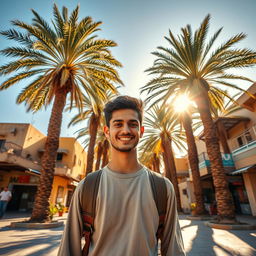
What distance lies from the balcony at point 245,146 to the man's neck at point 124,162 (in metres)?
15.1

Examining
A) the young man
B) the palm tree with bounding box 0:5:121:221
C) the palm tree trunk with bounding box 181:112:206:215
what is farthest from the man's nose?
the palm tree trunk with bounding box 181:112:206:215

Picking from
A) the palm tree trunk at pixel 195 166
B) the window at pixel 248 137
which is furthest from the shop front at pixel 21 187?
the window at pixel 248 137

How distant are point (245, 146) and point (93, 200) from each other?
16.4 metres

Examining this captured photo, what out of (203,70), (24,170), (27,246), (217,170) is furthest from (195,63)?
(24,170)

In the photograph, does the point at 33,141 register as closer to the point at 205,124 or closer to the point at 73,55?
the point at 73,55

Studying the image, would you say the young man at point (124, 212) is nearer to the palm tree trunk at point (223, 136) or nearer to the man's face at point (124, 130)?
the man's face at point (124, 130)

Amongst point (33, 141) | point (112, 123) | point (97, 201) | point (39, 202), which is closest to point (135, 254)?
point (97, 201)

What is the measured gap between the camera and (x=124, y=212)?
1437 millimetres

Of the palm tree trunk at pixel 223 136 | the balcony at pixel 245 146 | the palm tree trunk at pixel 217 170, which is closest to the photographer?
the palm tree trunk at pixel 217 170

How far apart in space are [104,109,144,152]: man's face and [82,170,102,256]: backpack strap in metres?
0.42

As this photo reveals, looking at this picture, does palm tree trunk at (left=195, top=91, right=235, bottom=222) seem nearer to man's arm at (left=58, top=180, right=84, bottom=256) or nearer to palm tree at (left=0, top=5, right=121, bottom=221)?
palm tree at (left=0, top=5, right=121, bottom=221)

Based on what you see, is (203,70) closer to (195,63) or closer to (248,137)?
(195,63)

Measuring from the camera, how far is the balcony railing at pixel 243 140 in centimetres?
1451

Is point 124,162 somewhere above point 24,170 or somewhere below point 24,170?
below
